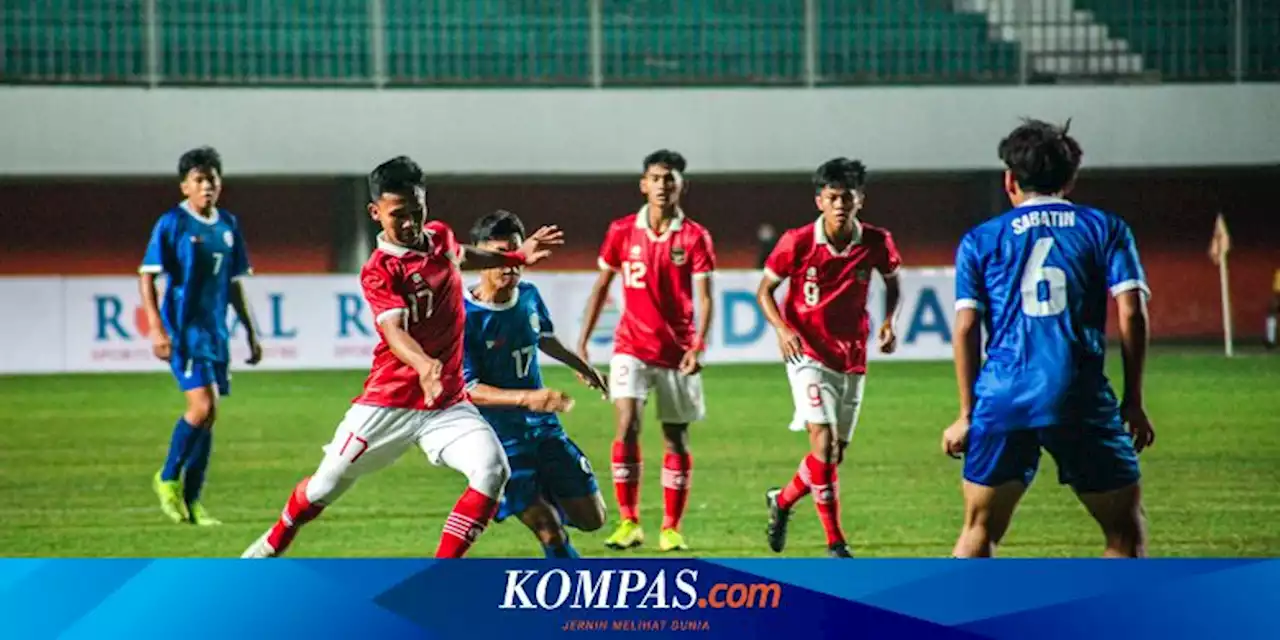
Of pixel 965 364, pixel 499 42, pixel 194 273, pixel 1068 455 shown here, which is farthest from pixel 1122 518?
pixel 499 42

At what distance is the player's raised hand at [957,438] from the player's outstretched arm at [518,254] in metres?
1.23

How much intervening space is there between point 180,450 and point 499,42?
6.67m

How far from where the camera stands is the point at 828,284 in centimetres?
643

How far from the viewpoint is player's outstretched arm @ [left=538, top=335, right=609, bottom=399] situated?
218 inches

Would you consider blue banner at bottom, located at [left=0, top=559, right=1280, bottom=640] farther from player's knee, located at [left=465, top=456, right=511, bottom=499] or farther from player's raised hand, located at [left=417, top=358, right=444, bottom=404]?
player's raised hand, located at [left=417, top=358, right=444, bottom=404]

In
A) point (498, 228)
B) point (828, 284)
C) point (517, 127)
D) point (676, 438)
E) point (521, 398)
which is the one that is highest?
point (517, 127)

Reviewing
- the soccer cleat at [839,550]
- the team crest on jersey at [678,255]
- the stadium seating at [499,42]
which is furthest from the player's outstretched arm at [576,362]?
the stadium seating at [499,42]

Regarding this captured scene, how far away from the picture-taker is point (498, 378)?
218 inches

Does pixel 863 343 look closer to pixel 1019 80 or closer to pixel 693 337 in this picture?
pixel 693 337

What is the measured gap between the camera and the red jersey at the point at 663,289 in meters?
6.81

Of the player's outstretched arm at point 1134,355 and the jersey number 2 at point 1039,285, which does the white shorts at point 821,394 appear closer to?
the jersey number 2 at point 1039,285

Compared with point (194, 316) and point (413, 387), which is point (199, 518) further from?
point (413, 387)

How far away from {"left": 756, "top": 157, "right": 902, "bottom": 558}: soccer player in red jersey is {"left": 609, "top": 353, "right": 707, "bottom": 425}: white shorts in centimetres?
48

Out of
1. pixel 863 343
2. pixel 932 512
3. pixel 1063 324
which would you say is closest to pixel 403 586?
pixel 1063 324
